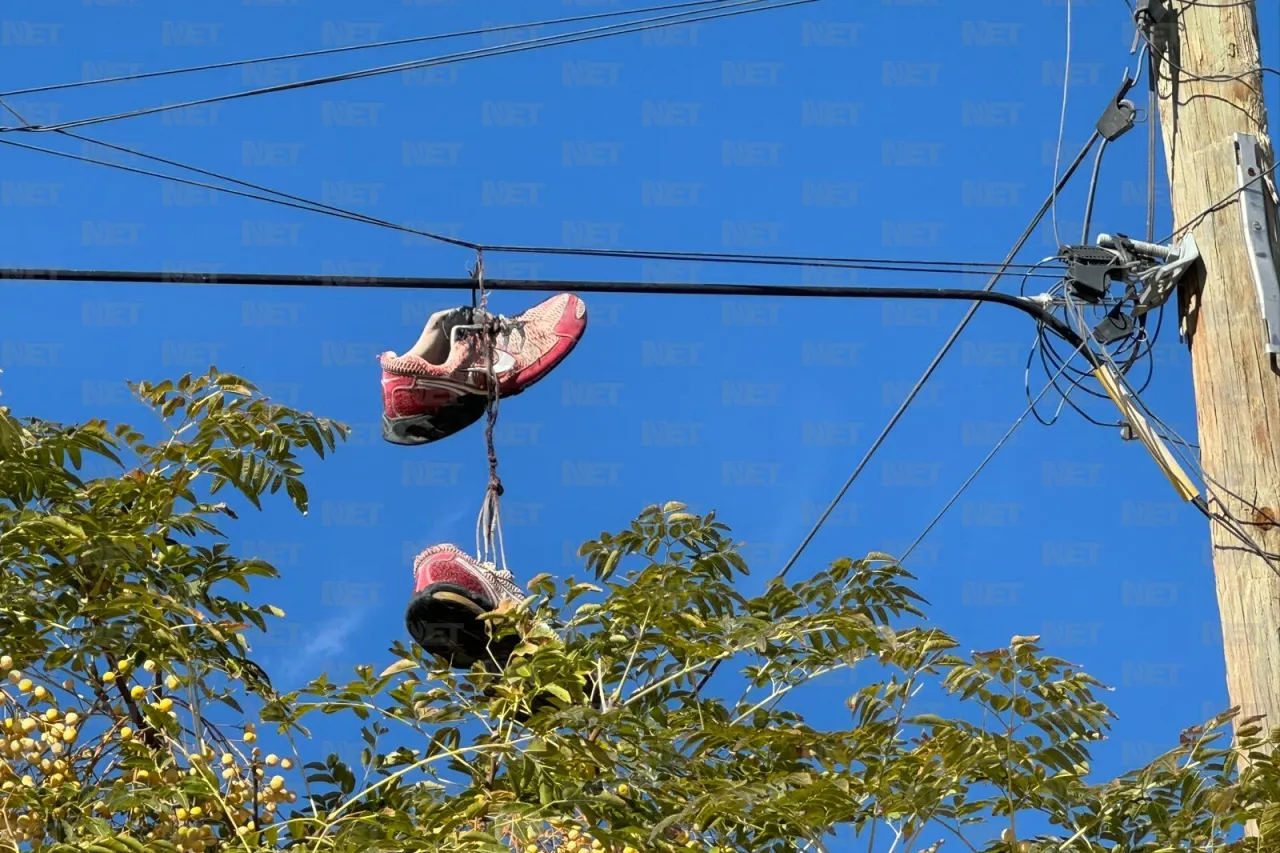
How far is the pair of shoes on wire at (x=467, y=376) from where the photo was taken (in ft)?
17.3

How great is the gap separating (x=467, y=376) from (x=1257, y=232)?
7.98 ft

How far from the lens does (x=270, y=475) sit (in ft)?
15.9

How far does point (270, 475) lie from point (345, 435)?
0.87ft

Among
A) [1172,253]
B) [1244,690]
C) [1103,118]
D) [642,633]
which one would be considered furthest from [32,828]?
[1103,118]

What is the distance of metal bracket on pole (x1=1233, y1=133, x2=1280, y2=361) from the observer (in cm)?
518

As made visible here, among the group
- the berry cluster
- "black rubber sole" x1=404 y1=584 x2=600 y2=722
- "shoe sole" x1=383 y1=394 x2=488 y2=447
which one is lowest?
the berry cluster

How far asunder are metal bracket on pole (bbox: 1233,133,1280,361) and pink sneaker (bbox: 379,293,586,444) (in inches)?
81.1

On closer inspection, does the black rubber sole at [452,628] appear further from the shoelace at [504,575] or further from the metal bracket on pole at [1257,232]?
the metal bracket on pole at [1257,232]

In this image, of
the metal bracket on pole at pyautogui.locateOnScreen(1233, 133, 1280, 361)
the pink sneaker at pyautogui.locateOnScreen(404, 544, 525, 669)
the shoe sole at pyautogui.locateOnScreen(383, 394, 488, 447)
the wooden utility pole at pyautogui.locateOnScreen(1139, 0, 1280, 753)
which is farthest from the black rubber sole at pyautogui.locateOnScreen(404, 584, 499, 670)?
the metal bracket on pole at pyautogui.locateOnScreen(1233, 133, 1280, 361)

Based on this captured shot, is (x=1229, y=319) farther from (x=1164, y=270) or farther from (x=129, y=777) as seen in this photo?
(x=129, y=777)

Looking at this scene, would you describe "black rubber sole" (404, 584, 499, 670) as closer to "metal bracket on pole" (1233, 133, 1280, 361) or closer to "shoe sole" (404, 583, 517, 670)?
"shoe sole" (404, 583, 517, 670)

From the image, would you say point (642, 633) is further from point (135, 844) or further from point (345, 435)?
point (135, 844)

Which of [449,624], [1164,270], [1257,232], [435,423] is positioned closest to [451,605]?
[449,624]

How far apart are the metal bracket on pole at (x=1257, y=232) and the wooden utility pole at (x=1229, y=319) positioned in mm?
21
